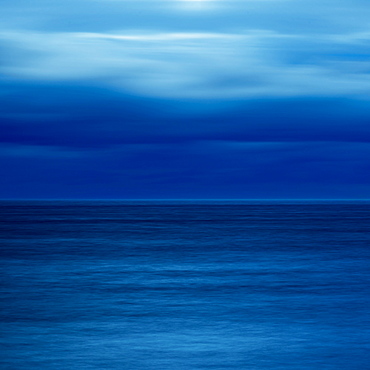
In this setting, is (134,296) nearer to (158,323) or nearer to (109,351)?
(158,323)

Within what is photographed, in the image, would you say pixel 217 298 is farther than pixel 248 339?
Yes

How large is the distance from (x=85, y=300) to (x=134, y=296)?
2.44 meters

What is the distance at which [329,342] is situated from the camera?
20.1m

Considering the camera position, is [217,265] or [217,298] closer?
[217,298]

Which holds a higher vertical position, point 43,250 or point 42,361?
point 43,250

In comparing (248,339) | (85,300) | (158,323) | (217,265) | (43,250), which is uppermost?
(43,250)

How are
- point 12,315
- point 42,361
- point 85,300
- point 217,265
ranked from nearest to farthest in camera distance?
1. point 42,361
2. point 12,315
3. point 85,300
4. point 217,265

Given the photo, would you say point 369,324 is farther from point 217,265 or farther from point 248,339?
point 217,265

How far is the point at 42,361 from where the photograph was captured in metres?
17.8

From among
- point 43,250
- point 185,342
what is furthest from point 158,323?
point 43,250

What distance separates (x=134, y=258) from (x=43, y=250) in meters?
10.4

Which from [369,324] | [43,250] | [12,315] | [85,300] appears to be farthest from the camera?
[43,250]

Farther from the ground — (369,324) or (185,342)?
(369,324)

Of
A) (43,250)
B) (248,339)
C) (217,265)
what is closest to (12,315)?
(248,339)
